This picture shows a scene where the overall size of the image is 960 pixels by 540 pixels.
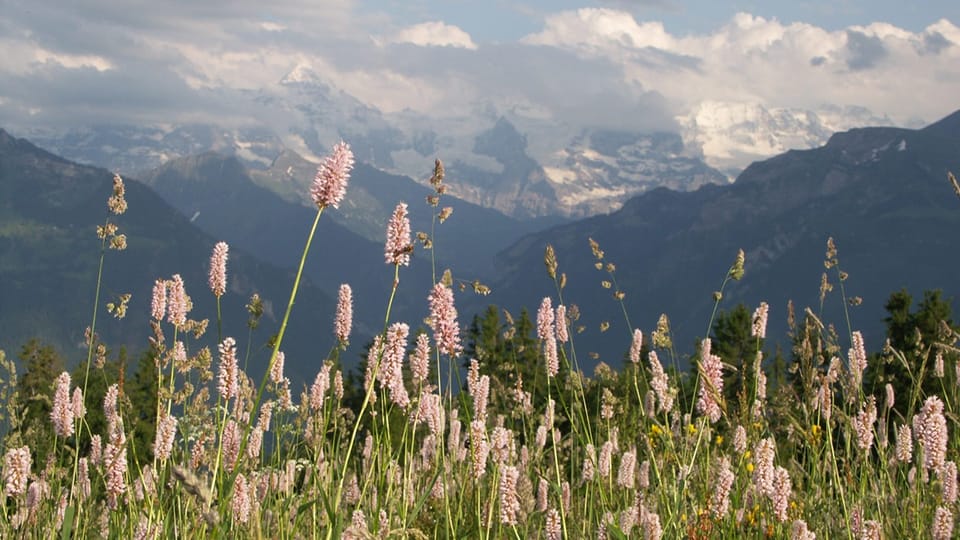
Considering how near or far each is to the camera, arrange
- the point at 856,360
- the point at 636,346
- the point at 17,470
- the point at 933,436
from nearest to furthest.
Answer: the point at 933,436
the point at 17,470
the point at 856,360
the point at 636,346

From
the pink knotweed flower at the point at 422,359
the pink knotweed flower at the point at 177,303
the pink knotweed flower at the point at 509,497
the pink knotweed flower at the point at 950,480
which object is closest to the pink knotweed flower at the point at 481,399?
the pink knotweed flower at the point at 422,359

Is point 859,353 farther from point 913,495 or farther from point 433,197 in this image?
point 433,197

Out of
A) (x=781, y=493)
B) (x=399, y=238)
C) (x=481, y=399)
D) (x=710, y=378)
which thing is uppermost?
(x=399, y=238)

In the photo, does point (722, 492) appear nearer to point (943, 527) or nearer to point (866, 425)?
point (943, 527)

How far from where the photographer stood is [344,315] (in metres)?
4.14

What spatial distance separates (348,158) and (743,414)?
2.98 meters

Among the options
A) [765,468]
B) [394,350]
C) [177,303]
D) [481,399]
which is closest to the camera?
[765,468]

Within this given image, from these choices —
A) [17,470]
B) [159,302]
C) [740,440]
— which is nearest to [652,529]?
[740,440]

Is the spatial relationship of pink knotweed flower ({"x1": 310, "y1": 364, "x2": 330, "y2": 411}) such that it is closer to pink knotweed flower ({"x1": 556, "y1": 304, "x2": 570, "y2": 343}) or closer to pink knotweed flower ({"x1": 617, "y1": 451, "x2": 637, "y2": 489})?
pink knotweed flower ({"x1": 556, "y1": 304, "x2": 570, "y2": 343})

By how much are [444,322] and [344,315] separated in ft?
1.76

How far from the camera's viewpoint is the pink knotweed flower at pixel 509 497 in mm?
3533

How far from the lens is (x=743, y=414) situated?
209 inches

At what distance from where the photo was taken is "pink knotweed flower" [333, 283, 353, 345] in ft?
12.9

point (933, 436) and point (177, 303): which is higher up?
point (177, 303)
